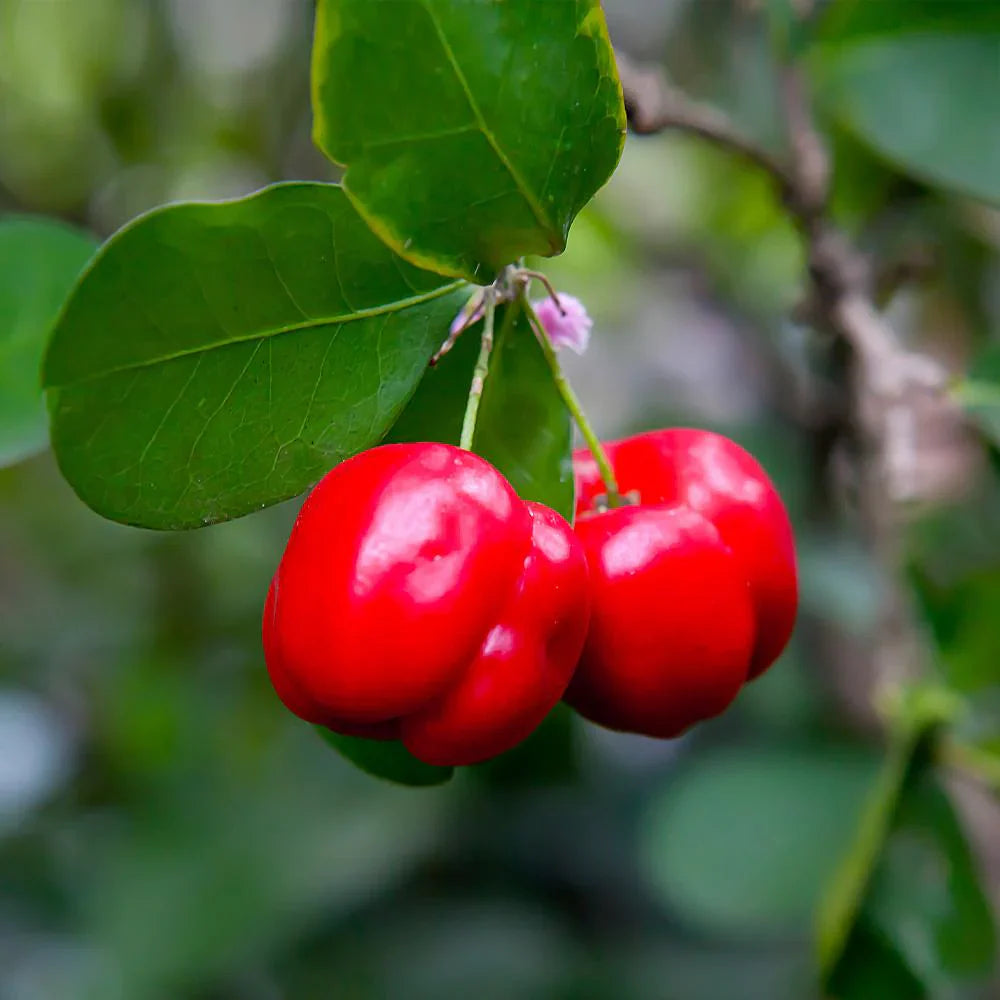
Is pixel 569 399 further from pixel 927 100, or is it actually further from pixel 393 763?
pixel 927 100

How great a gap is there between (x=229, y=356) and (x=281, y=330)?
0.03m

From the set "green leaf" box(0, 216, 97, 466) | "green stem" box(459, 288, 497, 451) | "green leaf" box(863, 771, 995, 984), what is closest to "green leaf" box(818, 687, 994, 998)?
"green leaf" box(863, 771, 995, 984)

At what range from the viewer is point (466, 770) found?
1948 mm

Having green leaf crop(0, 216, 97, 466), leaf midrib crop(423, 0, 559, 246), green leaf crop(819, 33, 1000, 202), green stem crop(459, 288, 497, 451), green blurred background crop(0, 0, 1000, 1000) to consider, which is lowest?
green blurred background crop(0, 0, 1000, 1000)

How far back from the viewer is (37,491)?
2.49 metres

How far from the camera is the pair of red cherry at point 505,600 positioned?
0.58 m

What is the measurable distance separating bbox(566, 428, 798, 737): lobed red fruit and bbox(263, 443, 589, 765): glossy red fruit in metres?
0.04

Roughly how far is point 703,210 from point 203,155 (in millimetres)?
1026

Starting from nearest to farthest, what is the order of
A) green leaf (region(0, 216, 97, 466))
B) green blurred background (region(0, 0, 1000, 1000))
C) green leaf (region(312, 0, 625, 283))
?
green leaf (region(312, 0, 625, 283)) → green leaf (region(0, 216, 97, 466)) → green blurred background (region(0, 0, 1000, 1000))

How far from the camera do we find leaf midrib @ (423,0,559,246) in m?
0.54

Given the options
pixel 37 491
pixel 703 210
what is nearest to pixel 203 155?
pixel 37 491

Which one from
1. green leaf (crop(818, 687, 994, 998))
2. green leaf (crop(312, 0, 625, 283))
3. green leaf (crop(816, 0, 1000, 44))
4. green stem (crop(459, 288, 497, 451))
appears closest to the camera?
green leaf (crop(312, 0, 625, 283))

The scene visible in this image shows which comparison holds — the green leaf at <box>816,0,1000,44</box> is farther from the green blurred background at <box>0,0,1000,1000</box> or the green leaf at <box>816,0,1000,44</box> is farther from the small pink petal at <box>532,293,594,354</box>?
the small pink petal at <box>532,293,594,354</box>

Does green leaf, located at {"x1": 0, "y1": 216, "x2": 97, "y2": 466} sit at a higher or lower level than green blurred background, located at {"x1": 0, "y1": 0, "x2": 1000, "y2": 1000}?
higher
